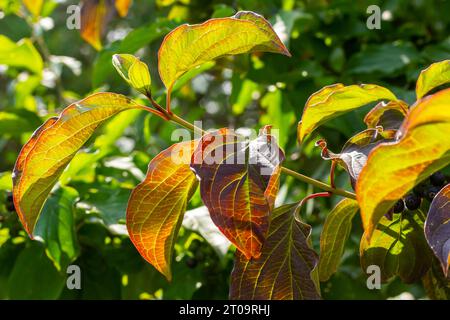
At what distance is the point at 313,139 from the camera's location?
5.52ft

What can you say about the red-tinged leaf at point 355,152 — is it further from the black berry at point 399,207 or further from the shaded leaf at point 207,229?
the shaded leaf at point 207,229

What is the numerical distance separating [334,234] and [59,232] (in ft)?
1.71

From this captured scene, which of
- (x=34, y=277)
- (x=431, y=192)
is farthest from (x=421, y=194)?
(x=34, y=277)

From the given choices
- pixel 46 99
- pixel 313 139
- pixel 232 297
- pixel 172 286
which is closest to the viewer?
pixel 232 297

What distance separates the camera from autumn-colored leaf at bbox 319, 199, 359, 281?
0.90 meters

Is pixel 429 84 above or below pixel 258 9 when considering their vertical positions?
below

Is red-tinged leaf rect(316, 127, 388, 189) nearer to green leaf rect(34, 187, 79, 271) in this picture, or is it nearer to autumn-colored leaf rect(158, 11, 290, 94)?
autumn-colored leaf rect(158, 11, 290, 94)

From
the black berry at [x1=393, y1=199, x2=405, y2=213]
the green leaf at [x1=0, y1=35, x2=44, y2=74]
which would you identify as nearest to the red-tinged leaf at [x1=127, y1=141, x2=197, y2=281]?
the black berry at [x1=393, y1=199, x2=405, y2=213]

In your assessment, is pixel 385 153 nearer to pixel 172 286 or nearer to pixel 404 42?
pixel 172 286

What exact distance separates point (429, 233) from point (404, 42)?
1102 millimetres

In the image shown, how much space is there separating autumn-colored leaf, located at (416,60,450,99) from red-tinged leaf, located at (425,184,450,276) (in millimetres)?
185

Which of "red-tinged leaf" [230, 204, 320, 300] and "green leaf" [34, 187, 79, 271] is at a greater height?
"green leaf" [34, 187, 79, 271]

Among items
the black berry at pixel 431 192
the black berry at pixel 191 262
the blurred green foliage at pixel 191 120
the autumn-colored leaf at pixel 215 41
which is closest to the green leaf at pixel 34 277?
the blurred green foliage at pixel 191 120

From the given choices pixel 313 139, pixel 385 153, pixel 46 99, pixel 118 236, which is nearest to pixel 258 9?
pixel 313 139
